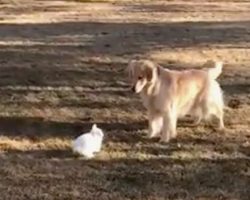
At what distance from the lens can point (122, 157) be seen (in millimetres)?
6164

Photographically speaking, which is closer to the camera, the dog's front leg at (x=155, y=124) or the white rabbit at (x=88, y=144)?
the white rabbit at (x=88, y=144)

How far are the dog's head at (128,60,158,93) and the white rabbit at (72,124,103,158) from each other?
516mm

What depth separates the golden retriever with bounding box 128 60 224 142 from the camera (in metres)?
6.30

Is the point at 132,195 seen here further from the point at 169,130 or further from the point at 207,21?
the point at 207,21

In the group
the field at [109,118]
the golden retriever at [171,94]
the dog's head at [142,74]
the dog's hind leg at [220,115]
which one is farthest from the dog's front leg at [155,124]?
the dog's hind leg at [220,115]

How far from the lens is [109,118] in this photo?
7.41m

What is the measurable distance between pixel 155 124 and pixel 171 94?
0.33 meters

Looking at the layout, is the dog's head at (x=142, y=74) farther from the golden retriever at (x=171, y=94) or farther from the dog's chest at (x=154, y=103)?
the dog's chest at (x=154, y=103)

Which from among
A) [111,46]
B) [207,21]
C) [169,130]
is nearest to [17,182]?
[169,130]

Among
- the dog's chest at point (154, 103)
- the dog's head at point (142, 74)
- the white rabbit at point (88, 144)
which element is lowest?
the white rabbit at point (88, 144)

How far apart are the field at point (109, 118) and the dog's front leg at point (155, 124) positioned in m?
0.11

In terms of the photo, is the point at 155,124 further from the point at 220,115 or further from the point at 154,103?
the point at 220,115

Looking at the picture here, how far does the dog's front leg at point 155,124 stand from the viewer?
6628mm

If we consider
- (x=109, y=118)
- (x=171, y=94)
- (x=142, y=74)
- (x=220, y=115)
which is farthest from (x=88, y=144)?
(x=220, y=115)
